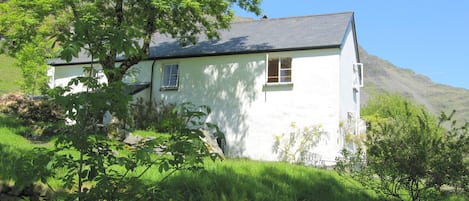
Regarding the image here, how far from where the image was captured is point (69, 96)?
362cm

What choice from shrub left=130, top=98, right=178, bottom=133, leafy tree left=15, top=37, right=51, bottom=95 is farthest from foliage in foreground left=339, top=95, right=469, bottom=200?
leafy tree left=15, top=37, right=51, bottom=95

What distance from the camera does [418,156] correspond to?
6.87 m

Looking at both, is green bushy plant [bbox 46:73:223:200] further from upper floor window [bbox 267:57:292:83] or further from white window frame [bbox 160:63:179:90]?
white window frame [bbox 160:63:179:90]

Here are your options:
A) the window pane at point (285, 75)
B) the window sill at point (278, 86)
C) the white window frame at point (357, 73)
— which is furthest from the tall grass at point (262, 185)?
the white window frame at point (357, 73)

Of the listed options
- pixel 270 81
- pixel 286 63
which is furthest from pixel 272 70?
pixel 286 63

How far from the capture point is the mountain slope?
5433 inches

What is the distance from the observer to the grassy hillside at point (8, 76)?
1632 inches

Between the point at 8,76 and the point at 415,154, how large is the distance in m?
52.5

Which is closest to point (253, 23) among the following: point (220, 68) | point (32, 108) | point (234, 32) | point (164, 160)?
point (234, 32)

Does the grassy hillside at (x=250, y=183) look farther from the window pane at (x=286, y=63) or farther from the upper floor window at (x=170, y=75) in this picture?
the upper floor window at (x=170, y=75)

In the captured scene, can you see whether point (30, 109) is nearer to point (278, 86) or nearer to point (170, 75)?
point (170, 75)

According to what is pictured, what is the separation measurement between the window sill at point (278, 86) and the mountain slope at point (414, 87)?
121m

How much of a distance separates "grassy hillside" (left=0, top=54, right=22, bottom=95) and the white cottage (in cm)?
2810

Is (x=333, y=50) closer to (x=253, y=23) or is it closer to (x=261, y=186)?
(x=253, y=23)
